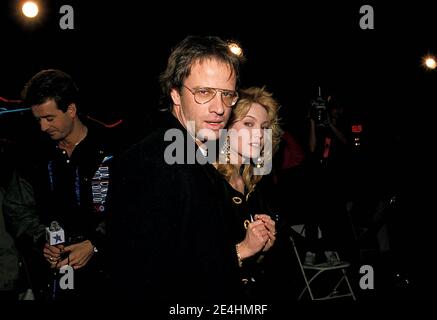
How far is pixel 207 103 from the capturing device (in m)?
1.83

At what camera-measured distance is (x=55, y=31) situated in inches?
229

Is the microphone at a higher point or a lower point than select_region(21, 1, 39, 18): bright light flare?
lower

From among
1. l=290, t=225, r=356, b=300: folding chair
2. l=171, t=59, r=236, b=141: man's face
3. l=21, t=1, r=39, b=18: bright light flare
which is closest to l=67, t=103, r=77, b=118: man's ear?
l=171, t=59, r=236, b=141: man's face

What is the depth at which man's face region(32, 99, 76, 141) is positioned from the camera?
303 cm

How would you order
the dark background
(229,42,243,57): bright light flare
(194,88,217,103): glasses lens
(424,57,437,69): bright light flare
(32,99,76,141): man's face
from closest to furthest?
(194,88,217,103): glasses lens, (229,42,243,57): bright light flare, (32,99,76,141): man's face, the dark background, (424,57,437,69): bright light flare

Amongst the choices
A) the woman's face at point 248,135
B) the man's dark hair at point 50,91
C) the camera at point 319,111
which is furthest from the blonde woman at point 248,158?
the camera at point 319,111

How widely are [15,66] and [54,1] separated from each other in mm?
1134

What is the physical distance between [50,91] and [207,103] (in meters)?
1.81

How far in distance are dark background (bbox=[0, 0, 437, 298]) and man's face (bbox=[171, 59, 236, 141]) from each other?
2974mm

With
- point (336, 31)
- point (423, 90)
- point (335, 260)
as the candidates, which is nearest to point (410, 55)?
point (423, 90)

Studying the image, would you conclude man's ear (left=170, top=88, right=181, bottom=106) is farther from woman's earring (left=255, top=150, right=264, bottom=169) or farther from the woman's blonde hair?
woman's earring (left=255, top=150, right=264, bottom=169)

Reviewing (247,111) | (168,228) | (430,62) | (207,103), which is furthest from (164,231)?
(430,62)

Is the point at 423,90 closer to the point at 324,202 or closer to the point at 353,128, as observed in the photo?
the point at 353,128

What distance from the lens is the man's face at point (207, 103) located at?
184cm
